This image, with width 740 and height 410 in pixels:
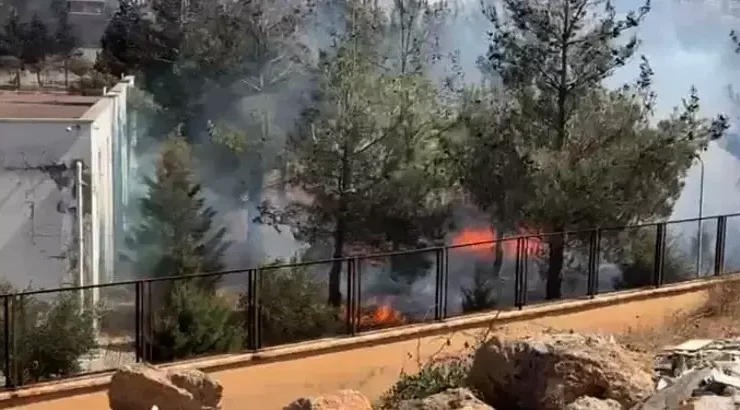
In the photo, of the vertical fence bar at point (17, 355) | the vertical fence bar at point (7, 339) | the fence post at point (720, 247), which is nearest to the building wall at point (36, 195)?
the vertical fence bar at point (17, 355)

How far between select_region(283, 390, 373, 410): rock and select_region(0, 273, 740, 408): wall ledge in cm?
163

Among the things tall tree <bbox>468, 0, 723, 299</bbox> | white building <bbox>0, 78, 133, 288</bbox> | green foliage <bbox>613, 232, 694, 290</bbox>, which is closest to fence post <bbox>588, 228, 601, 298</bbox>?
green foliage <bbox>613, 232, 694, 290</bbox>

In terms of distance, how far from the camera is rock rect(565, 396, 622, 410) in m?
4.44

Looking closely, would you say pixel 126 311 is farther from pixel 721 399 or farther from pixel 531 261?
pixel 721 399

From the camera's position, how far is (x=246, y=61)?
14.6 m

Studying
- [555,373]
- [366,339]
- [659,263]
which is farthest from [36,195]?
[555,373]

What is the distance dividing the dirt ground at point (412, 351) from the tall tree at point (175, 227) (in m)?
6.10

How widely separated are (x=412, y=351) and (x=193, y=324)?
3.76 m

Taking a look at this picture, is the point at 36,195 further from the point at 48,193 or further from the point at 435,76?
the point at 435,76

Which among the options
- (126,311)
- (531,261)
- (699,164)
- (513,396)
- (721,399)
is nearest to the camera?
(721,399)

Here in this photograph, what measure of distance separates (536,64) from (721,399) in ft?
34.7

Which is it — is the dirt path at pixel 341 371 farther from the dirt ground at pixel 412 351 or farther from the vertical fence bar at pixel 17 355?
the vertical fence bar at pixel 17 355

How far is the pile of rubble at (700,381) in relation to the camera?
13.6 feet

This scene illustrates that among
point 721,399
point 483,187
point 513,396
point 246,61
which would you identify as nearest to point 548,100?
point 483,187
